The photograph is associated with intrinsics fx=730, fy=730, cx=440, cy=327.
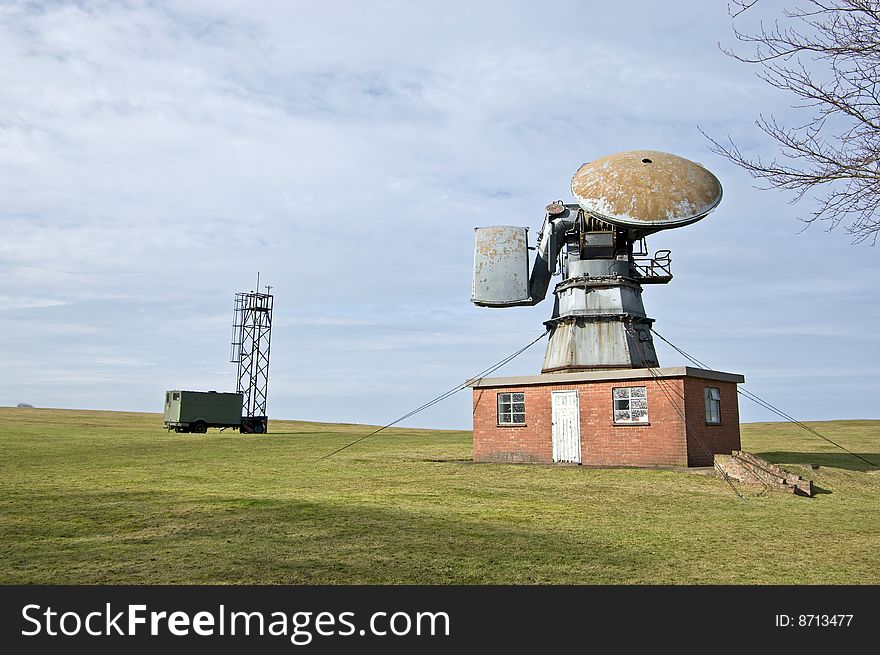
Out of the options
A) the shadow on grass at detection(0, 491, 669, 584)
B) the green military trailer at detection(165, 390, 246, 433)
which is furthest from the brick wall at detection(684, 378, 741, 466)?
the green military trailer at detection(165, 390, 246, 433)

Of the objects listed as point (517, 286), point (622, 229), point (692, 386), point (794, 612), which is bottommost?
point (794, 612)

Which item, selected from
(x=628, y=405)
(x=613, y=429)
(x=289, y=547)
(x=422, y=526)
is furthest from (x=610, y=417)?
(x=289, y=547)

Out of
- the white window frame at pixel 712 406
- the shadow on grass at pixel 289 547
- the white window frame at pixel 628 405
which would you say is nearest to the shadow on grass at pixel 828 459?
the white window frame at pixel 712 406

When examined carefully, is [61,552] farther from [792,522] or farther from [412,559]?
[792,522]

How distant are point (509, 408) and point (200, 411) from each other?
27.4m

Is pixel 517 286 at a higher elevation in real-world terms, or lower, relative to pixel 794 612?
higher

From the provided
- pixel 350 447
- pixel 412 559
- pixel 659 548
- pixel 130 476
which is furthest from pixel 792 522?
pixel 350 447

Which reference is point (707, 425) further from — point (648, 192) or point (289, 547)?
point (289, 547)

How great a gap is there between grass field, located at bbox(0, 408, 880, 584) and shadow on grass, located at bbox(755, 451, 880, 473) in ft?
7.90

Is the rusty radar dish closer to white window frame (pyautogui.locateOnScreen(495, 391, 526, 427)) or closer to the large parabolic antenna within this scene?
the large parabolic antenna

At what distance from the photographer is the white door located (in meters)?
23.1

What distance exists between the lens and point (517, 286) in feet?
81.1

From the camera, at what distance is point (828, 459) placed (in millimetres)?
27500

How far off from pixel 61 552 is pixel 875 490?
18405 millimetres
